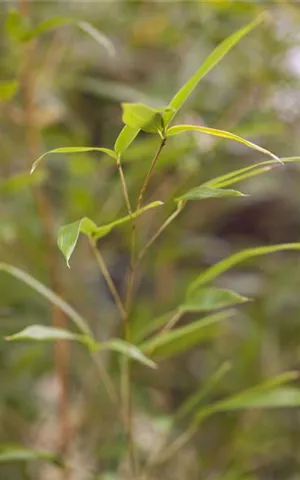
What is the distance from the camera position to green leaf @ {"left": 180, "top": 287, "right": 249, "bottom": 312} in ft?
1.35

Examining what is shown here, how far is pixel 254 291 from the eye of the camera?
2.76ft

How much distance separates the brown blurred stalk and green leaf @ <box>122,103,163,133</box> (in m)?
0.35

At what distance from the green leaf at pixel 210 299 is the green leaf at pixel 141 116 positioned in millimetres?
128

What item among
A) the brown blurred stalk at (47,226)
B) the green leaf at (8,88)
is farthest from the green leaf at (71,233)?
the brown blurred stalk at (47,226)

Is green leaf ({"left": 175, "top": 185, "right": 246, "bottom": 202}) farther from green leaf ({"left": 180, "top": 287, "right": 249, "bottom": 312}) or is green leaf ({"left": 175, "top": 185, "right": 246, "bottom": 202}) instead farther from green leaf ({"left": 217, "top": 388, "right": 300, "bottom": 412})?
green leaf ({"left": 217, "top": 388, "right": 300, "bottom": 412})

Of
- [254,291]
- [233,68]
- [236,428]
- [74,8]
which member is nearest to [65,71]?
[74,8]

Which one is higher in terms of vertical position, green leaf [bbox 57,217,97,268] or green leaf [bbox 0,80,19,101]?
green leaf [bbox 0,80,19,101]

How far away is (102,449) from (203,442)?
0.58ft

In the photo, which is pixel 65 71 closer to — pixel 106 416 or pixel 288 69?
pixel 288 69

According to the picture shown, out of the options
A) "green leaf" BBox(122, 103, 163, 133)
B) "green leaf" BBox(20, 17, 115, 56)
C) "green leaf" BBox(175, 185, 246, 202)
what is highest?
"green leaf" BBox(20, 17, 115, 56)

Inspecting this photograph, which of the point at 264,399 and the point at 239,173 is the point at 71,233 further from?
the point at 264,399

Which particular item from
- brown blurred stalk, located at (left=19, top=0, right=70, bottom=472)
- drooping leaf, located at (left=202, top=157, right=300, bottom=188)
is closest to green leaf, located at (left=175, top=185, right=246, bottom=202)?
drooping leaf, located at (left=202, top=157, right=300, bottom=188)

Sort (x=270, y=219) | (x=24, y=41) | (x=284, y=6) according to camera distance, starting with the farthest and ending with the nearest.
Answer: (x=270, y=219) < (x=284, y=6) < (x=24, y=41)

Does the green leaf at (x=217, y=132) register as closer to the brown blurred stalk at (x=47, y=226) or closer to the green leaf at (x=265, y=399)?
the green leaf at (x=265, y=399)
